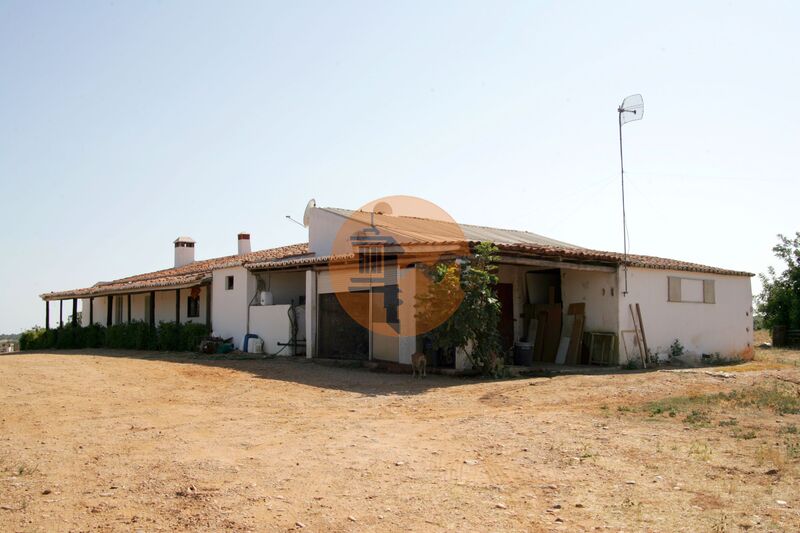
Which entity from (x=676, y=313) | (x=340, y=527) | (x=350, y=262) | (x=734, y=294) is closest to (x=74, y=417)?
(x=340, y=527)

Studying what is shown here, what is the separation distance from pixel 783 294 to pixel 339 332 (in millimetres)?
22952

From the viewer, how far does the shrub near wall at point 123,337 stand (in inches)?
892

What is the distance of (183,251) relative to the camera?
3394 centimetres

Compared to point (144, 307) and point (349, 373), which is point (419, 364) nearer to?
point (349, 373)

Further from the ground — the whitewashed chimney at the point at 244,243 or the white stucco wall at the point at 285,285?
the whitewashed chimney at the point at 244,243

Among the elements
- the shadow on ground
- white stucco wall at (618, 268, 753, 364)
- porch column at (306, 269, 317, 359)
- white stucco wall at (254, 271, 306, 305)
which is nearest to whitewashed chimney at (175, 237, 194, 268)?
white stucco wall at (254, 271, 306, 305)

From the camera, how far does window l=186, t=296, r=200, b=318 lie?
26.4m

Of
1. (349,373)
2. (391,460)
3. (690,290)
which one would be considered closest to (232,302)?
(349,373)

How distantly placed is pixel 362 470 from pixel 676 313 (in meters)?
15.2

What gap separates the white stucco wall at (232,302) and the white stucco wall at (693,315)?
11299mm

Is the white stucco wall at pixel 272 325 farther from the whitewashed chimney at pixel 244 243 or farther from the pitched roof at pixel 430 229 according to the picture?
the whitewashed chimney at pixel 244 243

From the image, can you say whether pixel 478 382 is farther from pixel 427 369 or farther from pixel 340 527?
pixel 340 527

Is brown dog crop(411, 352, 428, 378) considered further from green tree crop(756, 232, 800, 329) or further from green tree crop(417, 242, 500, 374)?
green tree crop(756, 232, 800, 329)

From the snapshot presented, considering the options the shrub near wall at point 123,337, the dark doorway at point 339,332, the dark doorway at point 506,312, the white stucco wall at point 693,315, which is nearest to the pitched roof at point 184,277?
the shrub near wall at point 123,337
